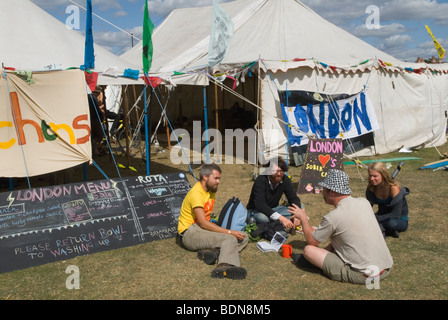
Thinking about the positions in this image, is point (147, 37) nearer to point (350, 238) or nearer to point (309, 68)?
point (309, 68)

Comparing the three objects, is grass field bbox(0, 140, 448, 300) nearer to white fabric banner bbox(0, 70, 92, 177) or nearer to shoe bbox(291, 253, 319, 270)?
shoe bbox(291, 253, 319, 270)

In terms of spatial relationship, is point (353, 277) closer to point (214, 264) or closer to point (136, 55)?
point (214, 264)

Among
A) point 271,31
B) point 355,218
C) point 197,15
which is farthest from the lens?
point 197,15

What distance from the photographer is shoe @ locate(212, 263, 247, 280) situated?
13.4 ft

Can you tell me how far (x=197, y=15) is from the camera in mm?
14820

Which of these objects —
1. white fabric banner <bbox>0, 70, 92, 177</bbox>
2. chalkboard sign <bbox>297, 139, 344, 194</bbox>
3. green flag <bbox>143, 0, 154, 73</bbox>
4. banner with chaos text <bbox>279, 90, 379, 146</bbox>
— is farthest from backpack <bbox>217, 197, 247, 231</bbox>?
banner with chaos text <bbox>279, 90, 379, 146</bbox>

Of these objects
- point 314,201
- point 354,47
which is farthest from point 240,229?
point 354,47

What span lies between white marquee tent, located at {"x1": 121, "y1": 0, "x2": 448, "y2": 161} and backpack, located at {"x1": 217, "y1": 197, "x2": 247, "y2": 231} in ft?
13.3

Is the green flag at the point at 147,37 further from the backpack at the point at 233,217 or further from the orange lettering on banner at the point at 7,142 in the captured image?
the backpack at the point at 233,217

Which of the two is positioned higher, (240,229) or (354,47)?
(354,47)

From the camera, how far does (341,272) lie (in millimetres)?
3891

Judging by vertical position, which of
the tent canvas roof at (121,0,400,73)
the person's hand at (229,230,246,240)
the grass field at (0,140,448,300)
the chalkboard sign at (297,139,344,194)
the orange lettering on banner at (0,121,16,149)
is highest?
the tent canvas roof at (121,0,400,73)

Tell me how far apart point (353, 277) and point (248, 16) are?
389 inches

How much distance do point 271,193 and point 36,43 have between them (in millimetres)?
4711
